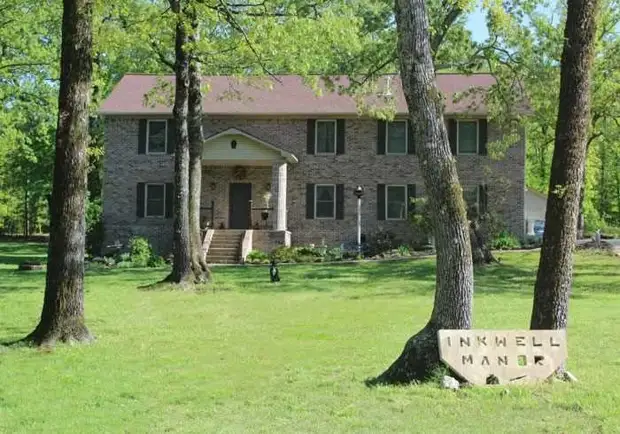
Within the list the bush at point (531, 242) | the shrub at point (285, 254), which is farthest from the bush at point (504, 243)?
the shrub at point (285, 254)

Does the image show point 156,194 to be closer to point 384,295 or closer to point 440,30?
point 440,30

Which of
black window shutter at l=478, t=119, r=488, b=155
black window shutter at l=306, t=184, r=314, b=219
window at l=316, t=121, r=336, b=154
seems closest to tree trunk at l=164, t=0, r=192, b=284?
black window shutter at l=306, t=184, r=314, b=219

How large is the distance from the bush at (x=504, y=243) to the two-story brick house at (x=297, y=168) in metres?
1.14

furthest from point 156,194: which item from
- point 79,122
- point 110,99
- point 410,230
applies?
point 79,122

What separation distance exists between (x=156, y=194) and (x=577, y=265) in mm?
16453

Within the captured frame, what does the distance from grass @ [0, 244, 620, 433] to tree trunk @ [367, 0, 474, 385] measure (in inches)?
26.8

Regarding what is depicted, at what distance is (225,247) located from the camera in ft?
88.3

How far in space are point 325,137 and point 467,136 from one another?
18.6ft

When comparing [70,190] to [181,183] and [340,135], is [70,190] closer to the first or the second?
[181,183]

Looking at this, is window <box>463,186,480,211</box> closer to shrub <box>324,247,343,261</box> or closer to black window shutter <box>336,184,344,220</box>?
black window shutter <box>336,184,344,220</box>

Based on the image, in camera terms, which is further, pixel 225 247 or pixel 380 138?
pixel 380 138

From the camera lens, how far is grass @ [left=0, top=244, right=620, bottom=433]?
593 centimetres

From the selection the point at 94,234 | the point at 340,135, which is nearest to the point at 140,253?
the point at 94,234

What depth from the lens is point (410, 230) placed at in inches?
1120
